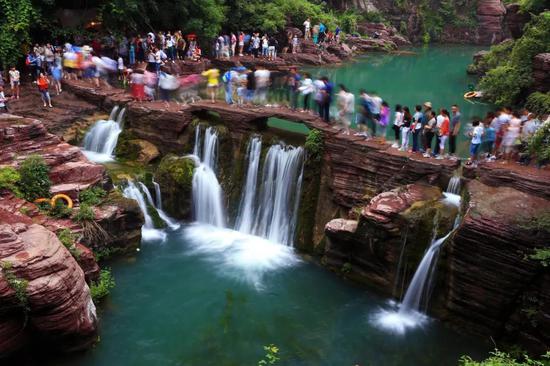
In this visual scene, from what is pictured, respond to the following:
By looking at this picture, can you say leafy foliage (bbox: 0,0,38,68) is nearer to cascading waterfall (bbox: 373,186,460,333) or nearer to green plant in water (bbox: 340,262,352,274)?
green plant in water (bbox: 340,262,352,274)

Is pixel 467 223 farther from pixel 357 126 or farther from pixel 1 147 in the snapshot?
pixel 1 147

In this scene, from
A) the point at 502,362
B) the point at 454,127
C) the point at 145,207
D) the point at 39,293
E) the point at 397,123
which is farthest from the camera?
the point at 145,207

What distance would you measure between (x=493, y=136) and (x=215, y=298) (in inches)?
350

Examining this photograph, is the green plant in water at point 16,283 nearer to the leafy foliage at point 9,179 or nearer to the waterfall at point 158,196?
the leafy foliage at point 9,179

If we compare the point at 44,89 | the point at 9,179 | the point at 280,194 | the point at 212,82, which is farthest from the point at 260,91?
the point at 9,179

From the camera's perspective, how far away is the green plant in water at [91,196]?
1485 cm

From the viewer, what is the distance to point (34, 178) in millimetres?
14242

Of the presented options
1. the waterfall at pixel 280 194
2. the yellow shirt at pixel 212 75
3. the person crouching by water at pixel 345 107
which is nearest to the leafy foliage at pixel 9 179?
the waterfall at pixel 280 194

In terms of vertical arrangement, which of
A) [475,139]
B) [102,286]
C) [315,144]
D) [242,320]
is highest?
[475,139]

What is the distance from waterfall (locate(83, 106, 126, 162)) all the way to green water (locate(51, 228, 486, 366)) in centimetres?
562

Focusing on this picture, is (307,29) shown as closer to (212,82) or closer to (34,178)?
(212,82)

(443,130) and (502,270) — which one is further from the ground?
(443,130)

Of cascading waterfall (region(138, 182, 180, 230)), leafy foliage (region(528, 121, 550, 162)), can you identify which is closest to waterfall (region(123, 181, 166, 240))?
cascading waterfall (region(138, 182, 180, 230))

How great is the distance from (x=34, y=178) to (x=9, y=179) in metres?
0.67
